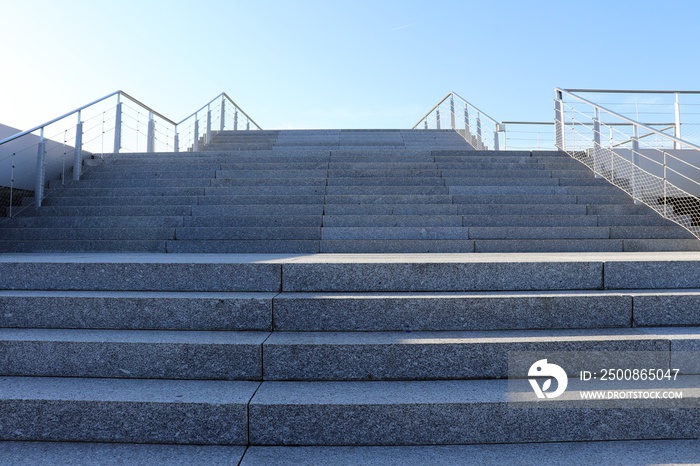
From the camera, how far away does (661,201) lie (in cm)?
652

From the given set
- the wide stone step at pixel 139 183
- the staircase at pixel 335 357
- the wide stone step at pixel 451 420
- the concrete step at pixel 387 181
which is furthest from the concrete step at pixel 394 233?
the wide stone step at pixel 451 420

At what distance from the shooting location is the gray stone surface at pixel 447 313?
9.55 feet

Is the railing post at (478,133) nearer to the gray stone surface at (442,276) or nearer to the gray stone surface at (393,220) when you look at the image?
the gray stone surface at (393,220)

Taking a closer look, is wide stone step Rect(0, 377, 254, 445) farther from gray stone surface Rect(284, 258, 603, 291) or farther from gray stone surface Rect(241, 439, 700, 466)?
gray stone surface Rect(284, 258, 603, 291)

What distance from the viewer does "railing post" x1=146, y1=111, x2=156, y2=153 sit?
374 inches

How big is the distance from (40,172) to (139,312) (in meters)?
4.30

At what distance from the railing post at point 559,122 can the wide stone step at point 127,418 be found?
7561 mm

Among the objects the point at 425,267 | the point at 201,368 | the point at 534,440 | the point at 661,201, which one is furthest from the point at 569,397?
the point at 661,201

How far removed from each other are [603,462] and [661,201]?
5790mm

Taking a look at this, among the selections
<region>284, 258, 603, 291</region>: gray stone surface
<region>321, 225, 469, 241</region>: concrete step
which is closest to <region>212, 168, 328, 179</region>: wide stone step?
<region>321, 225, 469, 241</region>: concrete step

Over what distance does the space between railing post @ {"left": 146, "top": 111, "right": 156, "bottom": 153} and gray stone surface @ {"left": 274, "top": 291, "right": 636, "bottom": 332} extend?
7925 millimetres

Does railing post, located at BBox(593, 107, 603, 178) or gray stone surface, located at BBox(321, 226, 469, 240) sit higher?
railing post, located at BBox(593, 107, 603, 178)

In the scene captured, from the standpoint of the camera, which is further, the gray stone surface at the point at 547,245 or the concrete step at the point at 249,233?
the concrete step at the point at 249,233

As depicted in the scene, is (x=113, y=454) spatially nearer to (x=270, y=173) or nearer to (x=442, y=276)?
(x=442, y=276)
